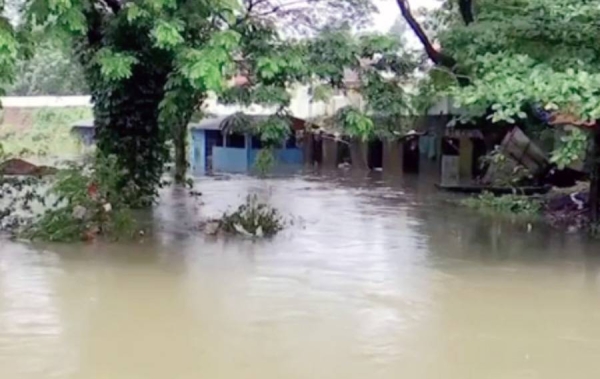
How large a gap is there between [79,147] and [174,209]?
58.5 feet

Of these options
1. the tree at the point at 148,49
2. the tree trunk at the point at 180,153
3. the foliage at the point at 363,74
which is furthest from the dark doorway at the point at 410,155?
the foliage at the point at 363,74

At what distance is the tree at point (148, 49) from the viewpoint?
24.2 ft

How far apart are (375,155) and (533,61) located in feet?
55.4

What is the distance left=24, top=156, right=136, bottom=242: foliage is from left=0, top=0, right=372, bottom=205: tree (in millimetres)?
1227

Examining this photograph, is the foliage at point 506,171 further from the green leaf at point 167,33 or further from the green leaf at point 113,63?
the green leaf at point 167,33

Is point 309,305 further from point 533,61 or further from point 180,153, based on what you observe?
point 180,153

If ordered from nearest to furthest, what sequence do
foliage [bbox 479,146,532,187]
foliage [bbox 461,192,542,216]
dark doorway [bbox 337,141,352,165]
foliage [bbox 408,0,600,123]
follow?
1. foliage [bbox 408,0,600,123]
2. foliage [bbox 461,192,542,216]
3. foliage [bbox 479,146,532,187]
4. dark doorway [bbox 337,141,352,165]

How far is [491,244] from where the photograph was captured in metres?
10.3

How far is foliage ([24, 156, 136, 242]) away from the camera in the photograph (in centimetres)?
970

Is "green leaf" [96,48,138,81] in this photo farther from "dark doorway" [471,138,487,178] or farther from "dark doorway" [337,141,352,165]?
"dark doorway" [337,141,352,165]

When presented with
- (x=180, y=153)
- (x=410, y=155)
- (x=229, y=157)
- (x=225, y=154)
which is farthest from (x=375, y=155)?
(x=180, y=153)

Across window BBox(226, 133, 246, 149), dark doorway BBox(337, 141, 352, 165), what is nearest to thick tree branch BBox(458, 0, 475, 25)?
dark doorway BBox(337, 141, 352, 165)

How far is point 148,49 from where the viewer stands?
417 inches

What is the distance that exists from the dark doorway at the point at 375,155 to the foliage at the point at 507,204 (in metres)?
10.1
